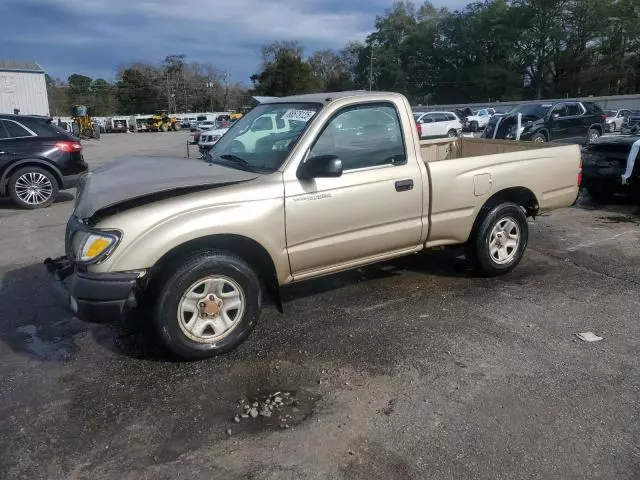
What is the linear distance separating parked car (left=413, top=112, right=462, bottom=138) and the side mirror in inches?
927

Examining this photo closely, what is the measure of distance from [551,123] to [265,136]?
15.9m

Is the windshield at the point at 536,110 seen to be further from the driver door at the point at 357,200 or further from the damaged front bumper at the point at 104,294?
the damaged front bumper at the point at 104,294

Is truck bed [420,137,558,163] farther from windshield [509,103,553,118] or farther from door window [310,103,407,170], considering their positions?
windshield [509,103,553,118]

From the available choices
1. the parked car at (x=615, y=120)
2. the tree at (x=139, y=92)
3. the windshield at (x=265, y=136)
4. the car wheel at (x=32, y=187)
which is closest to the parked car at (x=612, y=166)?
the windshield at (x=265, y=136)

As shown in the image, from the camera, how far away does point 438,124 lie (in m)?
27.4

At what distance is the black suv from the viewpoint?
942 cm

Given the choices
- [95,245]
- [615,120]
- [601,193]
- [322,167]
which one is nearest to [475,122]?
[615,120]

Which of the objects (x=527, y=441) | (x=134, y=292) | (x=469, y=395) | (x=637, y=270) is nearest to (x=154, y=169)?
(x=134, y=292)

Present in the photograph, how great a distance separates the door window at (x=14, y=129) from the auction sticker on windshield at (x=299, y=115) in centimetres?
724

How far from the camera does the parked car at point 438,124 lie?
26.9 metres


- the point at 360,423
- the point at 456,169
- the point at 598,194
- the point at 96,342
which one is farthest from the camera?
the point at 598,194

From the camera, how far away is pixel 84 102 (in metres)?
94.4

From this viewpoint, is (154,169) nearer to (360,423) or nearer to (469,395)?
(360,423)

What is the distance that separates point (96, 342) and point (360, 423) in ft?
7.41
